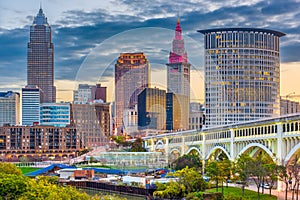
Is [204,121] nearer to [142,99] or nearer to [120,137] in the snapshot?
[142,99]

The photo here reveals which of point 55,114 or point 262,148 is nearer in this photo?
point 262,148

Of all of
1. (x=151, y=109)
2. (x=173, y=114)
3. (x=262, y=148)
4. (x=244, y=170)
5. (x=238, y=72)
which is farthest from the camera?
(x=173, y=114)

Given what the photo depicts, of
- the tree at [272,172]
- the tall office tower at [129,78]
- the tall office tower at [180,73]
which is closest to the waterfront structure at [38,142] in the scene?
the tall office tower at [129,78]

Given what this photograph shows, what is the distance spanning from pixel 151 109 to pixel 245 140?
281 feet

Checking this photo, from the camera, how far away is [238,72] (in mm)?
140875

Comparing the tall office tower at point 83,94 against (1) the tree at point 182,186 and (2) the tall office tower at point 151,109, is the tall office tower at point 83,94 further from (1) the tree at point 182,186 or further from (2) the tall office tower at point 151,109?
(1) the tree at point 182,186

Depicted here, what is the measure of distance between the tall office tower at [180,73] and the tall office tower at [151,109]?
565cm

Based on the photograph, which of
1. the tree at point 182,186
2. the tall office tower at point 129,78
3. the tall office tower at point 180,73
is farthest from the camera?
the tall office tower at point 129,78

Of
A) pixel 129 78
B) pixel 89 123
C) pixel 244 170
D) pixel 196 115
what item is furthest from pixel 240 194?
pixel 196 115

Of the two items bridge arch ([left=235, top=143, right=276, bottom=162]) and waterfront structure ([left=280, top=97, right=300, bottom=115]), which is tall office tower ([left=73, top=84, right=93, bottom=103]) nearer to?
bridge arch ([left=235, top=143, right=276, bottom=162])

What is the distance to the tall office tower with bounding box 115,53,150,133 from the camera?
115562 mm

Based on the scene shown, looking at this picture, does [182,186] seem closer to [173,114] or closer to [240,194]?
[240,194]

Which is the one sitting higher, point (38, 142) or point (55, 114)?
point (55, 114)

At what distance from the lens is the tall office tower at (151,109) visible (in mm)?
142425
